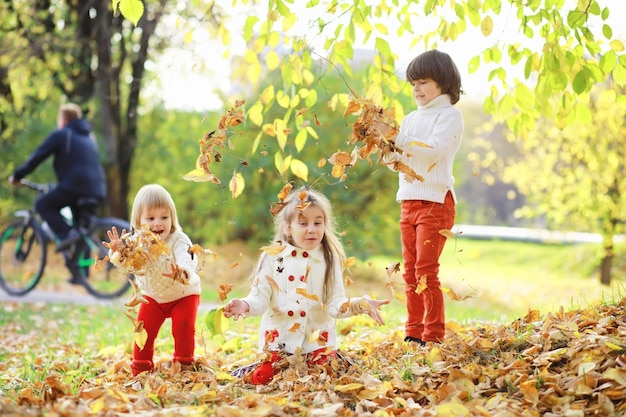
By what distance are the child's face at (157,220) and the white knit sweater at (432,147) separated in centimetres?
123

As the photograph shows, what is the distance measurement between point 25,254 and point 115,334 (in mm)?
2886

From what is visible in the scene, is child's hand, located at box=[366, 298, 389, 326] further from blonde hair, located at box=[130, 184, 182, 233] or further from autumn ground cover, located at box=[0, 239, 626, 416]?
blonde hair, located at box=[130, 184, 182, 233]

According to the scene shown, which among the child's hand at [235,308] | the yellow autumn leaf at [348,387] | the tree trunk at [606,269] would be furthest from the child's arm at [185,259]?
the tree trunk at [606,269]

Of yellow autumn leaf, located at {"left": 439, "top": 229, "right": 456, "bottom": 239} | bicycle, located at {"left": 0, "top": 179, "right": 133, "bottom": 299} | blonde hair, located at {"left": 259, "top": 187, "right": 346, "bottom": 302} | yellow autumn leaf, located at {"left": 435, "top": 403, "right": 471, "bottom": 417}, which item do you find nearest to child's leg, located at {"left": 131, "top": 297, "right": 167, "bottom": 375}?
blonde hair, located at {"left": 259, "top": 187, "right": 346, "bottom": 302}

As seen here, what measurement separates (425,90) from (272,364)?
1612 millimetres

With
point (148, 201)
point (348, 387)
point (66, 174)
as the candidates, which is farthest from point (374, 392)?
point (66, 174)

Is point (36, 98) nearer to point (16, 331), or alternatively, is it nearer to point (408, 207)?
point (16, 331)

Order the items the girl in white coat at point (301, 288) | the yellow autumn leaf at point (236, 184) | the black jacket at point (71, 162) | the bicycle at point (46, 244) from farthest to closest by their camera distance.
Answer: the bicycle at point (46, 244)
the black jacket at point (71, 162)
the yellow autumn leaf at point (236, 184)
the girl in white coat at point (301, 288)

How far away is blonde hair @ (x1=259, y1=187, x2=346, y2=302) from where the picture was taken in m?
3.55

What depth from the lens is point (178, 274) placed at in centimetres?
339

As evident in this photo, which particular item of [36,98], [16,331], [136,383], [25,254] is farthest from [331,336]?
[36,98]

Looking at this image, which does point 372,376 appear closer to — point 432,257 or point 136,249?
point 432,257

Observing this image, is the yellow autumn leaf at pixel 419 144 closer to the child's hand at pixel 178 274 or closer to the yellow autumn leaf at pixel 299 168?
the yellow autumn leaf at pixel 299 168

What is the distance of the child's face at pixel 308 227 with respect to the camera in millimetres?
3525
